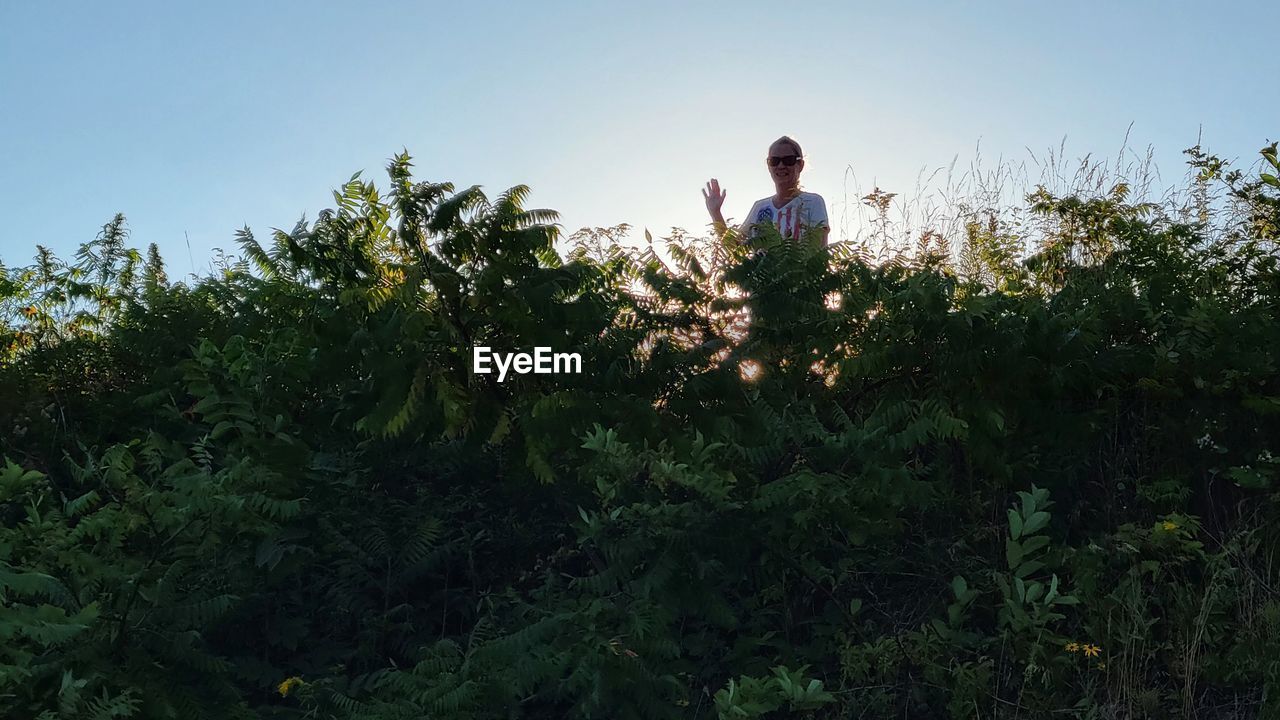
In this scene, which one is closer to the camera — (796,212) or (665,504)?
(665,504)

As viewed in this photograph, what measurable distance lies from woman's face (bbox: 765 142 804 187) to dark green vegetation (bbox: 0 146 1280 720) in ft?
5.83

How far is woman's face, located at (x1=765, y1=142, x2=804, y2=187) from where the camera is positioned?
22.0 feet

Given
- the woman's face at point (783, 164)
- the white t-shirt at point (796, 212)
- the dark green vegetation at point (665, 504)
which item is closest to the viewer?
the dark green vegetation at point (665, 504)

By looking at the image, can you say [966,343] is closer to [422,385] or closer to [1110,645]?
[1110,645]

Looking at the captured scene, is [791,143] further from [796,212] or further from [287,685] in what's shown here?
[287,685]

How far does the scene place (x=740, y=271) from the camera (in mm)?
4477

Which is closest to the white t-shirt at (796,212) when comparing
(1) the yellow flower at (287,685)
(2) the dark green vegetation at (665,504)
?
(2) the dark green vegetation at (665,504)

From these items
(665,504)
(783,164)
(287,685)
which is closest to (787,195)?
(783,164)

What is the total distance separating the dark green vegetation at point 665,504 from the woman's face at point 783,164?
5.83ft

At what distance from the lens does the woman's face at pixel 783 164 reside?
6695mm

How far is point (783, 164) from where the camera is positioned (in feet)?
22.0

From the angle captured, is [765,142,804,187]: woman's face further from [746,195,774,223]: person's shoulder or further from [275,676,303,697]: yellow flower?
[275,676,303,697]: yellow flower

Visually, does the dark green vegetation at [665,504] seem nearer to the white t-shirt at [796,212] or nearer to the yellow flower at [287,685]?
the yellow flower at [287,685]

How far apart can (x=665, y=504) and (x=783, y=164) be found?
3350mm
